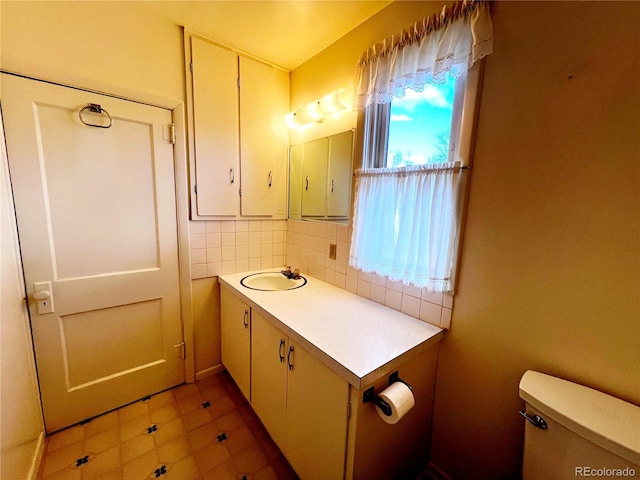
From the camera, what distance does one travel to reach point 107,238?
1500mm

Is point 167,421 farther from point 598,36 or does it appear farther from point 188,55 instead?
point 598,36

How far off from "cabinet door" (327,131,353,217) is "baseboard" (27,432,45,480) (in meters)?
2.01

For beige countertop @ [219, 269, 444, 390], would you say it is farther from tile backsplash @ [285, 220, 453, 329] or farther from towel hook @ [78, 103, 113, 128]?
towel hook @ [78, 103, 113, 128]

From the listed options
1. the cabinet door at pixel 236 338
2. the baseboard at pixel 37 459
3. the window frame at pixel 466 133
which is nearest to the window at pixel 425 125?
the window frame at pixel 466 133

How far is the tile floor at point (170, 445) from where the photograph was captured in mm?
1293

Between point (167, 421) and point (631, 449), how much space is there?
209 cm

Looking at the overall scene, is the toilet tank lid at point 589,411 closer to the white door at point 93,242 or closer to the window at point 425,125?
the window at point 425,125

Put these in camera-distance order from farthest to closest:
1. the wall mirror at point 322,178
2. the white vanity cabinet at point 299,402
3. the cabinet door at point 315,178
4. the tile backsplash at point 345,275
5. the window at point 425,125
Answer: the cabinet door at point 315,178
the wall mirror at point 322,178
the tile backsplash at point 345,275
the window at point 425,125
the white vanity cabinet at point 299,402

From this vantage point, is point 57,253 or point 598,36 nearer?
point 598,36

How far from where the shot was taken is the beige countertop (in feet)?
3.07

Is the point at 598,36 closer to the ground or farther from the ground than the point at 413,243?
farther from the ground

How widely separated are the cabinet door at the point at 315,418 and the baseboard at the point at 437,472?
659mm

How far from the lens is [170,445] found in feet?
4.71

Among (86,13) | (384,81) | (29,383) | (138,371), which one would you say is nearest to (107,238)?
(29,383)
